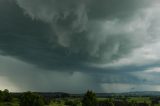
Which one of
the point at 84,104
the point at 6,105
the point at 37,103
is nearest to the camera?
the point at 84,104

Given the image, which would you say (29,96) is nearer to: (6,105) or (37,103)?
(37,103)

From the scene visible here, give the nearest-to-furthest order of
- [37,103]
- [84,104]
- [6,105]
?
1. [84,104]
2. [37,103]
3. [6,105]

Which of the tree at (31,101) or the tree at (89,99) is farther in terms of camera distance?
the tree at (31,101)

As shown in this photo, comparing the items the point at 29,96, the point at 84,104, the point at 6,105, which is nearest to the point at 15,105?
the point at 6,105

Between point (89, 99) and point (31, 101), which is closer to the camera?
point (89, 99)

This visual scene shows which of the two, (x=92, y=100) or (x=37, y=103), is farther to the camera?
(x=37, y=103)

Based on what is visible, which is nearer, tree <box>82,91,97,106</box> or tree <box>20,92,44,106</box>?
tree <box>82,91,97,106</box>

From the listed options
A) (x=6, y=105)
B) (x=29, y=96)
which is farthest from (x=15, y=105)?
(x=29, y=96)

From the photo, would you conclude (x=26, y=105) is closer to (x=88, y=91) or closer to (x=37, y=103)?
(x=37, y=103)
